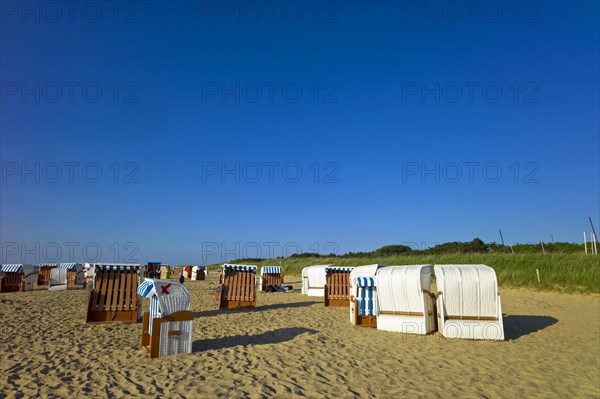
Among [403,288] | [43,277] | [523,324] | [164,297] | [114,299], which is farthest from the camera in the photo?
[43,277]

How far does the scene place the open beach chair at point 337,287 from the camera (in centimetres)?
1862

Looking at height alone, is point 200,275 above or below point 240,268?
below

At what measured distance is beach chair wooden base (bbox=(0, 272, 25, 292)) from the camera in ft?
77.4

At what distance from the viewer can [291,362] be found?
817 cm

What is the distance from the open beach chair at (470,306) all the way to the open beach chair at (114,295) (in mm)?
9814

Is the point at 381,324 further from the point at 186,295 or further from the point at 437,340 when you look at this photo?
the point at 186,295

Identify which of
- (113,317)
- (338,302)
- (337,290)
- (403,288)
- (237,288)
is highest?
(403,288)

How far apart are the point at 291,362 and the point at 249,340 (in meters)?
2.41

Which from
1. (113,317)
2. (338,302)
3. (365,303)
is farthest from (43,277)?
(365,303)

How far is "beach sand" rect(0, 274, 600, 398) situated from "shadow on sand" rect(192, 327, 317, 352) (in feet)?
0.09

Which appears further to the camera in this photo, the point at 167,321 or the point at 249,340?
the point at 249,340

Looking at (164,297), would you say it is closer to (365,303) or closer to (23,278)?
(365,303)

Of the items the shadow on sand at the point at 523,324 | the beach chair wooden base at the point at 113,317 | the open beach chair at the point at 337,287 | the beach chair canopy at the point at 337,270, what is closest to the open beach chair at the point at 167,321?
the beach chair wooden base at the point at 113,317

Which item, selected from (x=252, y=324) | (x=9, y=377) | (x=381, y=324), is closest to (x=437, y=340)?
(x=381, y=324)
